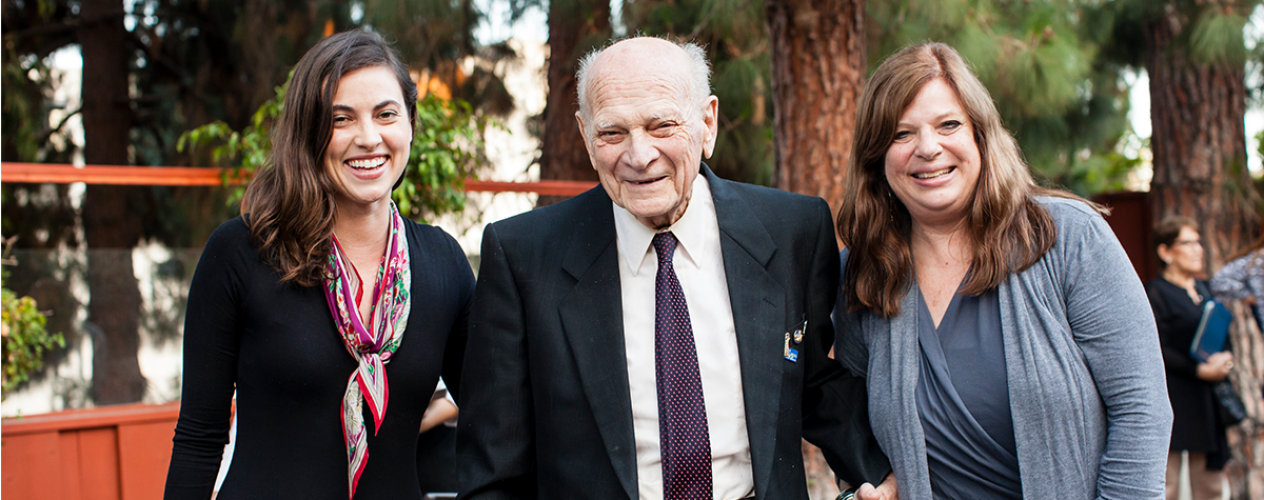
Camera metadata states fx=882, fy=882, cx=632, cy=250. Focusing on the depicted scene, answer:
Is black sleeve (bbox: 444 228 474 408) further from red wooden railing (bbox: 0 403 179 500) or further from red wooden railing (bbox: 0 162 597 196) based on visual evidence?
red wooden railing (bbox: 0 403 179 500)

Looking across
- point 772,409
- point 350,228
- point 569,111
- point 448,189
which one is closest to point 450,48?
point 569,111

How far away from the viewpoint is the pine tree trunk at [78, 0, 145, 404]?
13.1 feet

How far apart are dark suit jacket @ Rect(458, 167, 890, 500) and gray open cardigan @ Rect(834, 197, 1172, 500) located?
1.06 feet

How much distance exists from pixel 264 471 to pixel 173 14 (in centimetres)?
681

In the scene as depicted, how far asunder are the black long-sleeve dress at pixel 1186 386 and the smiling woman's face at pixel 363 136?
14.1 ft

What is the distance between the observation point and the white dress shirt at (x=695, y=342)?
64.6 inches

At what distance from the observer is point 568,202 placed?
1.86m

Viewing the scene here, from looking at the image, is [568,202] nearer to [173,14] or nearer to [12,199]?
[12,199]

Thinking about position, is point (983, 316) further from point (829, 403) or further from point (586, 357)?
point (586, 357)

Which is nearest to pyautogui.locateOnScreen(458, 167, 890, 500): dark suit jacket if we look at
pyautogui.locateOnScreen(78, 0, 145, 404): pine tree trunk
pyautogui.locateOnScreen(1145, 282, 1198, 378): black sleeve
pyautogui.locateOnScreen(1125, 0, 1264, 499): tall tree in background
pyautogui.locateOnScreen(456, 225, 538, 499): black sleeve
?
pyautogui.locateOnScreen(456, 225, 538, 499): black sleeve

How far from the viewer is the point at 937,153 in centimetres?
175

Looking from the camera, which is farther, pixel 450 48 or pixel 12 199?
pixel 450 48

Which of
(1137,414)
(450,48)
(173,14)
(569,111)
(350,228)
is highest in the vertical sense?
(173,14)

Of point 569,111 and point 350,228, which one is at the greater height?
point 569,111
